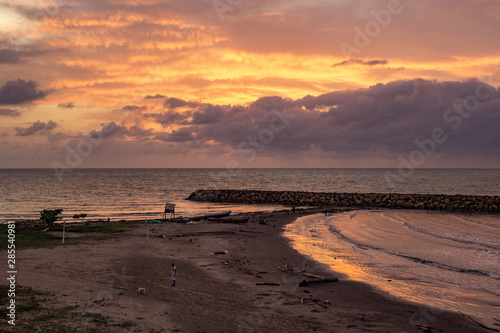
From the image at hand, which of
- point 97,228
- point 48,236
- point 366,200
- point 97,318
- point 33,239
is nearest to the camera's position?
point 97,318

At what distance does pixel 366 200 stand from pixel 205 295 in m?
64.4

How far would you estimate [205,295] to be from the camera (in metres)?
17.7

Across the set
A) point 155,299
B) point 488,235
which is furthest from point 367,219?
point 155,299

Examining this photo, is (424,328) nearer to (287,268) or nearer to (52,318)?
(287,268)

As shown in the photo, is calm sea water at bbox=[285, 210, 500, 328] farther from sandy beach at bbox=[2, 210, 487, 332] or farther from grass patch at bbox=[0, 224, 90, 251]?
grass patch at bbox=[0, 224, 90, 251]

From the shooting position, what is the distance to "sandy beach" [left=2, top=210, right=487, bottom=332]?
14453 mm

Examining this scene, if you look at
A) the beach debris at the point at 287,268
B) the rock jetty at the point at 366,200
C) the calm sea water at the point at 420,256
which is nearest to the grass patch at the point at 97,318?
the beach debris at the point at 287,268

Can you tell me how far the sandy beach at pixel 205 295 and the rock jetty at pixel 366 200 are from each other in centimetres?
5035

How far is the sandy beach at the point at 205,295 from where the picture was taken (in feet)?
47.4

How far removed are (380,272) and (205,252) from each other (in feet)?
Answer: 40.0

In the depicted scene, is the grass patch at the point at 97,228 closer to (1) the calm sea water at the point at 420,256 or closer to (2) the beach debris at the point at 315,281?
(1) the calm sea water at the point at 420,256

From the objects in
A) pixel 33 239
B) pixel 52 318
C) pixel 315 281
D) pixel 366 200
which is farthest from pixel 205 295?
pixel 366 200

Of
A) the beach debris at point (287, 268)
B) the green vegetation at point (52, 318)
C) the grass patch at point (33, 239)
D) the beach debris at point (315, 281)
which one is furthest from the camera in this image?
the grass patch at point (33, 239)

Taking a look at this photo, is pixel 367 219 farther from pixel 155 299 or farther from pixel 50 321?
pixel 50 321
